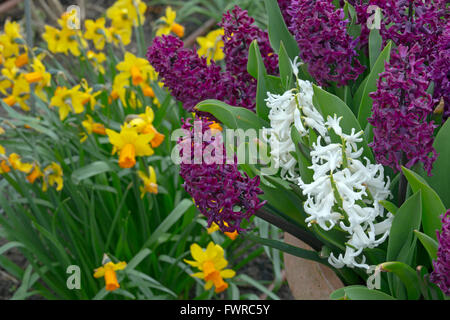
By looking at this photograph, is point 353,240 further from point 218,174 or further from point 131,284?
point 131,284

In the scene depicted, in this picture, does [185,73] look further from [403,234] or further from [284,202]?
[403,234]

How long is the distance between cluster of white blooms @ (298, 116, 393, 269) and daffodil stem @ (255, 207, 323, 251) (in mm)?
88

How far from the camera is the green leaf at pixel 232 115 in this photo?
86 cm

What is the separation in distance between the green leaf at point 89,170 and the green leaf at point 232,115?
0.71m

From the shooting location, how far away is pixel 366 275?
0.85 m

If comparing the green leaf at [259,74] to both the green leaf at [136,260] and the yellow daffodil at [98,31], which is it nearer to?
the green leaf at [136,260]

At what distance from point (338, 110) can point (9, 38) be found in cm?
125

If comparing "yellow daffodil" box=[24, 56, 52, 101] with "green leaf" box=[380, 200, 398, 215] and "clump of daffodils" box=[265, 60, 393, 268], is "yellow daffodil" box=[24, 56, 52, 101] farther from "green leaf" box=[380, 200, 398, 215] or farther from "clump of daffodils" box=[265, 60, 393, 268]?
"green leaf" box=[380, 200, 398, 215]

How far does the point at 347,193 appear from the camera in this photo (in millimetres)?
691

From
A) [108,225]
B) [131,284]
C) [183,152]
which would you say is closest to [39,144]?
[108,225]

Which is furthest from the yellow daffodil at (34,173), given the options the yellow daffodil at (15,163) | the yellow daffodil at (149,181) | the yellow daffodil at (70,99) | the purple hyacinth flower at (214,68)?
the purple hyacinth flower at (214,68)

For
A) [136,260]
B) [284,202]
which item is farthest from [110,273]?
[284,202]

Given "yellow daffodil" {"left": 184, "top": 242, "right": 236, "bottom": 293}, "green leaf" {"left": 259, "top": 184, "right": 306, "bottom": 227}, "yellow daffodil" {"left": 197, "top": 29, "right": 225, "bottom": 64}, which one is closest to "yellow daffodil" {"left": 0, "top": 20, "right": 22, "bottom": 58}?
"yellow daffodil" {"left": 197, "top": 29, "right": 225, "bottom": 64}
